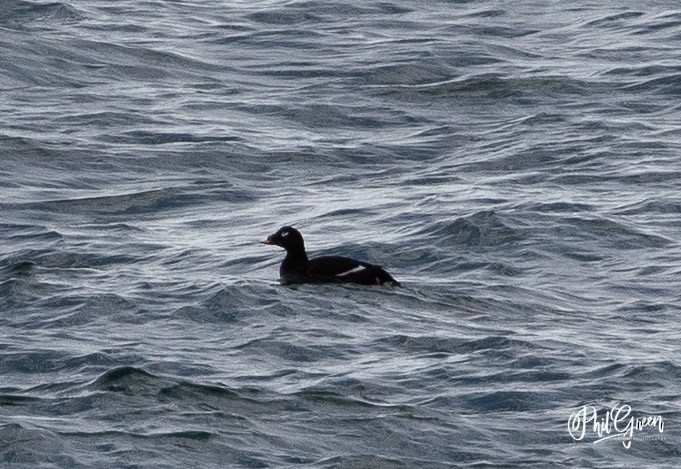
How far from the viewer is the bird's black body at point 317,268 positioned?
627 inches

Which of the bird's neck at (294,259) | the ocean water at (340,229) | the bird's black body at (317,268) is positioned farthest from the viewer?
the bird's neck at (294,259)

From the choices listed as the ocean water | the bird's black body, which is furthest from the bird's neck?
the ocean water

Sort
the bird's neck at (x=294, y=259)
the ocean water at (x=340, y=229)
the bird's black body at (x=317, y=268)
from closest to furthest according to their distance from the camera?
1. the ocean water at (x=340, y=229)
2. the bird's black body at (x=317, y=268)
3. the bird's neck at (x=294, y=259)

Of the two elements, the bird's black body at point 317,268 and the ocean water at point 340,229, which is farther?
the bird's black body at point 317,268

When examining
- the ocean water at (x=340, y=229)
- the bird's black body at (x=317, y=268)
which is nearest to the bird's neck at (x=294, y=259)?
the bird's black body at (x=317, y=268)

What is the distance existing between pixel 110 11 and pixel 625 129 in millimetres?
9433

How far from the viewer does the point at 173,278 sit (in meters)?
16.4

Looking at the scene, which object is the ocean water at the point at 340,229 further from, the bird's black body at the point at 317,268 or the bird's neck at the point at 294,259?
the bird's neck at the point at 294,259

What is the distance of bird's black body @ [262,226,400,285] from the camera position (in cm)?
1591

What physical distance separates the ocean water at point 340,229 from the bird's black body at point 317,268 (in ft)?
0.49

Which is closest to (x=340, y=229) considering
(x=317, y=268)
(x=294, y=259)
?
(x=294, y=259)

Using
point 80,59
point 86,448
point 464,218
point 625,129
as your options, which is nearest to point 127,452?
point 86,448

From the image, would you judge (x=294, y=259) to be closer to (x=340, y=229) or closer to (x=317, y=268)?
(x=317, y=268)

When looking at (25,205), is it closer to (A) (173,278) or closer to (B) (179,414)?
(A) (173,278)
